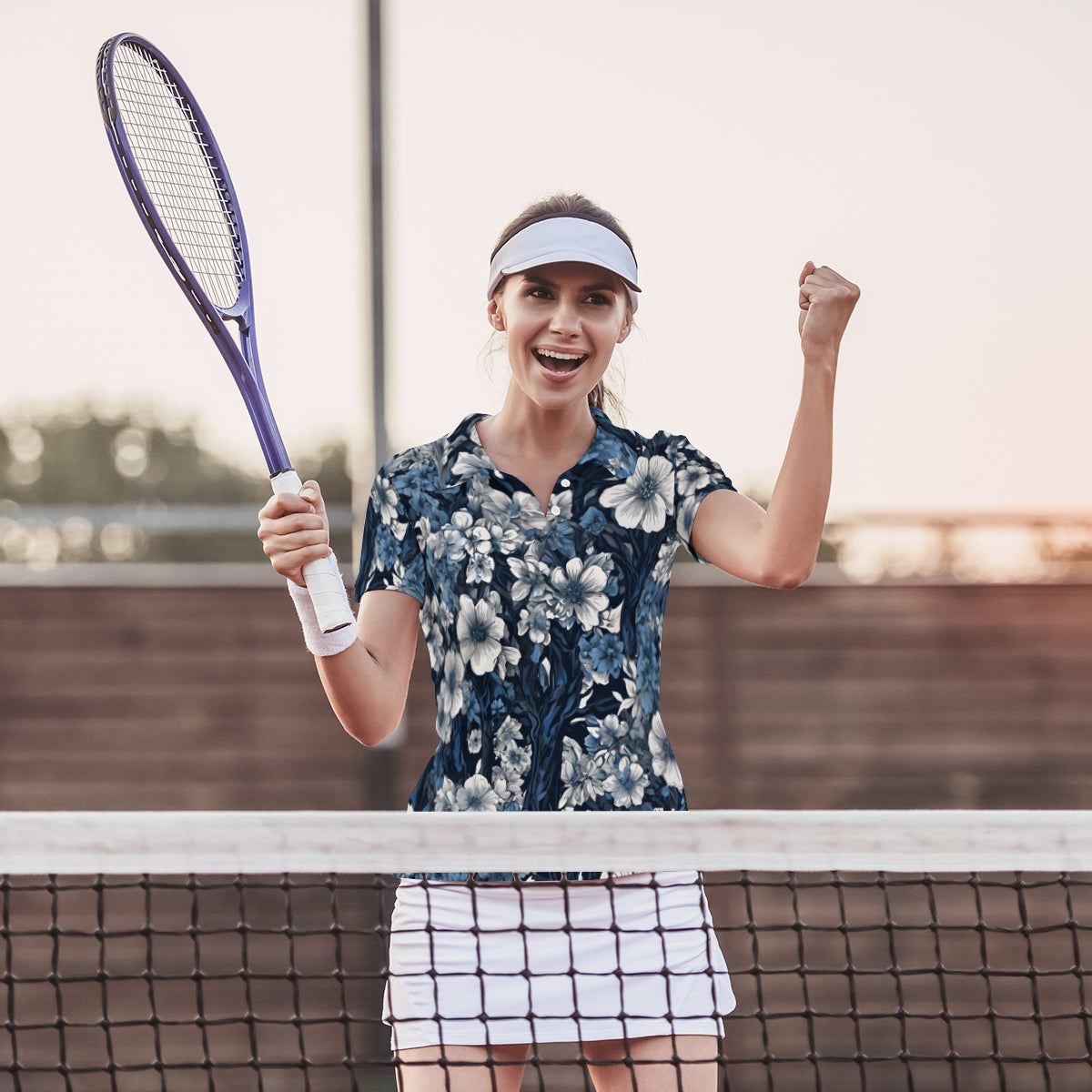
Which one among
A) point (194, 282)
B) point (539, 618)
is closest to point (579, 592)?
point (539, 618)

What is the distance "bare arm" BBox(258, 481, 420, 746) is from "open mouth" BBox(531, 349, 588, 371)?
0.29 m

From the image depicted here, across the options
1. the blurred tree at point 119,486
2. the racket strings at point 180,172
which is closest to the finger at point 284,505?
the racket strings at point 180,172

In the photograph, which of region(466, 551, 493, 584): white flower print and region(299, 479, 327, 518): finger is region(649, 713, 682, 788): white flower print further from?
region(299, 479, 327, 518): finger

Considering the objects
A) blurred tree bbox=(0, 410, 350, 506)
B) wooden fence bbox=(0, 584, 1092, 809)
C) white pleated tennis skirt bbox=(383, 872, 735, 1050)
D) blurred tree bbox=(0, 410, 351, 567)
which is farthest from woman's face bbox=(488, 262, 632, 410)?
blurred tree bbox=(0, 410, 350, 506)

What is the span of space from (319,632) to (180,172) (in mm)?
873

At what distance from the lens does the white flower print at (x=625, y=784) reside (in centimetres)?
155

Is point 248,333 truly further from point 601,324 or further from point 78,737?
point 78,737

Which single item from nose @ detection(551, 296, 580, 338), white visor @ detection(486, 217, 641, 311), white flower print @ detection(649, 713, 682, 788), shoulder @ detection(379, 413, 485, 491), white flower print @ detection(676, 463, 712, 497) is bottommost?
white flower print @ detection(649, 713, 682, 788)

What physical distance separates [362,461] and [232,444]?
1.97 m

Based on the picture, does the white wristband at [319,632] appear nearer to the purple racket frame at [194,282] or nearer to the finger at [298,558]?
the finger at [298,558]

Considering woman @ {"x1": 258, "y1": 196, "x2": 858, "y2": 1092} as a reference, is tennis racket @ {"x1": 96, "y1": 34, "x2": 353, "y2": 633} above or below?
above

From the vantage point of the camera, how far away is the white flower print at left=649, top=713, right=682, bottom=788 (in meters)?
1.57

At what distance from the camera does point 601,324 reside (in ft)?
5.38

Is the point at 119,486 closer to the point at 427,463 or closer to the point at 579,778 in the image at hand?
the point at 427,463
